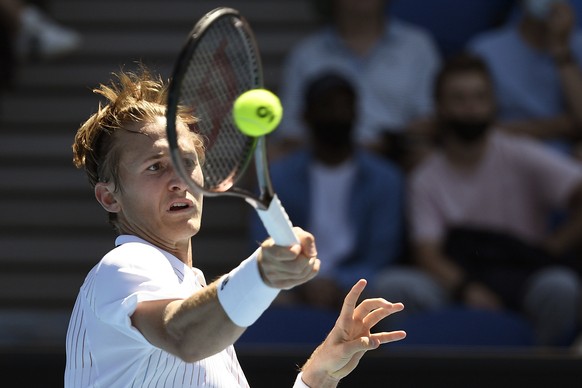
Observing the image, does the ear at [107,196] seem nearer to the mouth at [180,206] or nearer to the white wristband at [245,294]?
the mouth at [180,206]

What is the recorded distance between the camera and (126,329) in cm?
251

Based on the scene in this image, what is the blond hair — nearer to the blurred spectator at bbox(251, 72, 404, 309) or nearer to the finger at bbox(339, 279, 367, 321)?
the finger at bbox(339, 279, 367, 321)

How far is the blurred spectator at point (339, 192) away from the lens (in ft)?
19.4

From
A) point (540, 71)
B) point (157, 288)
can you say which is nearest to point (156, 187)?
point (157, 288)

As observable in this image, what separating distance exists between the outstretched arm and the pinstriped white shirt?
0.28 m

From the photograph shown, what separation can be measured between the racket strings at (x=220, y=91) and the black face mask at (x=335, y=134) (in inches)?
127

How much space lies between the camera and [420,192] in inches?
236

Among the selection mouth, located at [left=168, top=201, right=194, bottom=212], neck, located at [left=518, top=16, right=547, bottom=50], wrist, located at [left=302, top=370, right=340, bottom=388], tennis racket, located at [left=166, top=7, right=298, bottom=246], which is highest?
neck, located at [left=518, top=16, right=547, bottom=50]

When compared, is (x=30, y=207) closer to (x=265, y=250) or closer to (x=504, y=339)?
(x=504, y=339)

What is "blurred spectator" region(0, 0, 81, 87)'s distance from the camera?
23.8 feet

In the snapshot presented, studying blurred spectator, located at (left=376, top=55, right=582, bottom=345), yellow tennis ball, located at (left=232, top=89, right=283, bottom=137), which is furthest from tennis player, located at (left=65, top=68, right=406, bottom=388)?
blurred spectator, located at (left=376, top=55, right=582, bottom=345)

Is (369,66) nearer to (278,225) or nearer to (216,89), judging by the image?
(216,89)

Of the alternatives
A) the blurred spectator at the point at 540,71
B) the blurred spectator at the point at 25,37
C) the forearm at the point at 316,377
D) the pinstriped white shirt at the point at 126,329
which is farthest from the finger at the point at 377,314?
the blurred spectator at the point at 25,37

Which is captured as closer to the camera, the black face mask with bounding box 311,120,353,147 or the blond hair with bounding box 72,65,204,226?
the blond hair with bounding box 72,65,204,226
